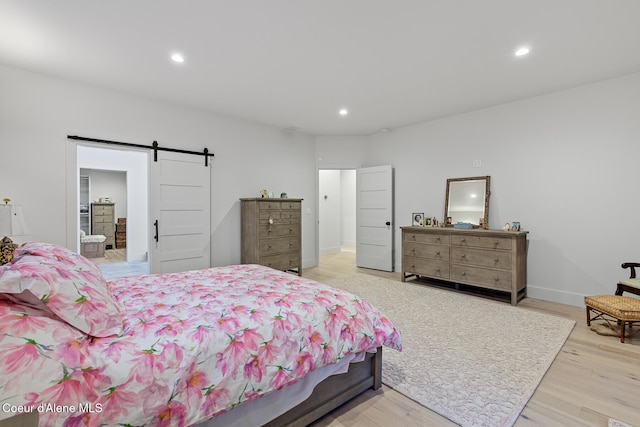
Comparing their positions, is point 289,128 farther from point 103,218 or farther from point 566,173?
point 103,218

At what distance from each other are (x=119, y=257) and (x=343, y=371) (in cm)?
785

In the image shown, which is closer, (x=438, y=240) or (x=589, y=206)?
(x=589, y=206)

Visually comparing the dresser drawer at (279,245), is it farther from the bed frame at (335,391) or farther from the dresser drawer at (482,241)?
the bed frame at (335,391)

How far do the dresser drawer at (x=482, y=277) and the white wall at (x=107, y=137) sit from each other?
3.25 m

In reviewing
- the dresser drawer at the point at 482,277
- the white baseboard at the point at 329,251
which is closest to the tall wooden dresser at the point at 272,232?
the dresser drawer at the point at 482,277

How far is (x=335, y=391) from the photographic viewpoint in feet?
6.17

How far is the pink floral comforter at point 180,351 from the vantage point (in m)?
1.04

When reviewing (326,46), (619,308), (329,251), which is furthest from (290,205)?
(619,308)

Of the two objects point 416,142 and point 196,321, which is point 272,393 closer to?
point 196,321

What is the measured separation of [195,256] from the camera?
4.64m

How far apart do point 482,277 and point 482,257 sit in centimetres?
28

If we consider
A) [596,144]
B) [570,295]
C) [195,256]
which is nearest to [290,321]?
[195,256]

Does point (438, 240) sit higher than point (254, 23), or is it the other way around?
point (254, 23)

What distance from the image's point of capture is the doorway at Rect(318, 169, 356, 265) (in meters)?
8.35
